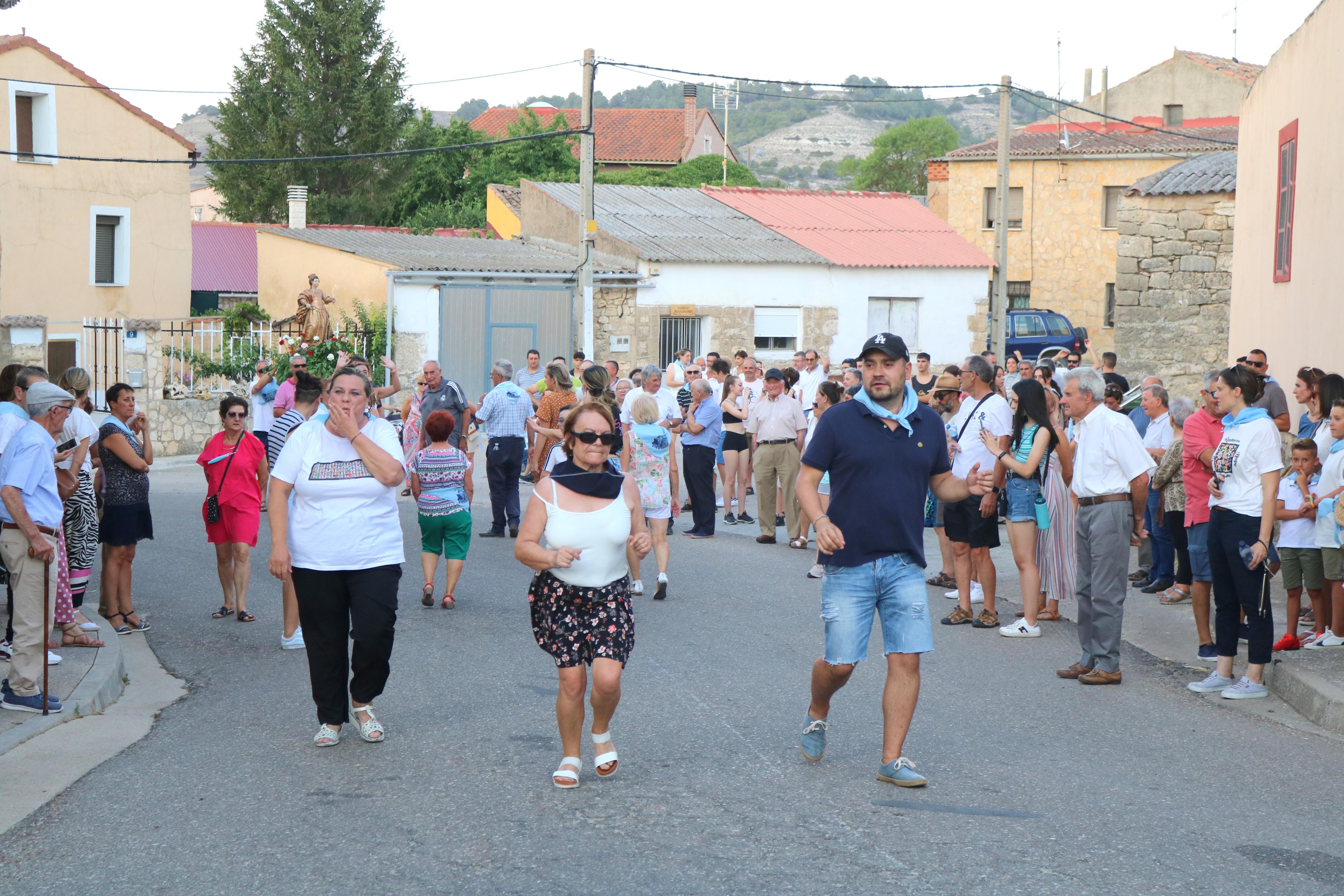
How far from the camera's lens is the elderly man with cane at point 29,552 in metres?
6.88

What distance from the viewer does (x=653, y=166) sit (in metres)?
77.6

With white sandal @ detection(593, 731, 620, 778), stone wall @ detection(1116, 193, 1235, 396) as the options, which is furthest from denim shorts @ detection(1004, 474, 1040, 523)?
stone wall @ detection(1116, 193, 1235, 396)

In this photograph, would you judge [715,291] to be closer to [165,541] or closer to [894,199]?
[894,199]

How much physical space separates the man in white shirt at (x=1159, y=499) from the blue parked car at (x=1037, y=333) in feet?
69.7

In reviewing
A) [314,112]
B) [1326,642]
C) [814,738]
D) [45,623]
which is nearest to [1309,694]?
[1326,642]

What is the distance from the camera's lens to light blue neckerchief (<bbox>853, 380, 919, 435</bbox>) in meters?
5.87

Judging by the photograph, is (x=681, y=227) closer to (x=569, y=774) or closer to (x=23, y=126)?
(x=23, y=126)

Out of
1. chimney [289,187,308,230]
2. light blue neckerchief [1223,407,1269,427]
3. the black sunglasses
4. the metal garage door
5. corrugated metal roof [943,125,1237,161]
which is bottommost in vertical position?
the black sunglasses

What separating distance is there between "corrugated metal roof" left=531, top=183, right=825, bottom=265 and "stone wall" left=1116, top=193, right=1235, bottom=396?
991cm

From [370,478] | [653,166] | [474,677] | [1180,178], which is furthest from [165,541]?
[653,166]

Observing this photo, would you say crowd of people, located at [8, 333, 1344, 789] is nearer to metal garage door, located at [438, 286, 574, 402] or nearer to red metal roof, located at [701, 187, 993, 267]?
metal garage door, located at [438, 286, 574, 402]

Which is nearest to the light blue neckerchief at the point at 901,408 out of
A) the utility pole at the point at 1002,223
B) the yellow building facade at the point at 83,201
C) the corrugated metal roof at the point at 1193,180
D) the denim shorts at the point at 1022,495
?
the denim shorts at the point at 1022,495

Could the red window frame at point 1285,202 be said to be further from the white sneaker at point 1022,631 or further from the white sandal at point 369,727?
the white sandal at point 369,727

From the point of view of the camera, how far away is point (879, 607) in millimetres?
5934
